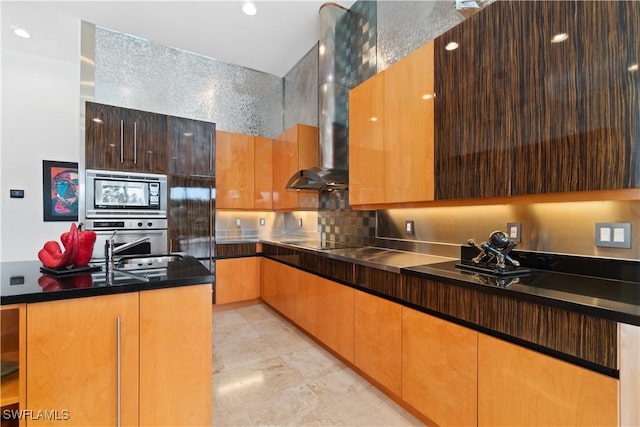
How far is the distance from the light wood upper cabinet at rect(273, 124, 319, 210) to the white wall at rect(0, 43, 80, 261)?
2.67m

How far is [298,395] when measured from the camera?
6.15ft

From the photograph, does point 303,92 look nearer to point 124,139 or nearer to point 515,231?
point 124,139

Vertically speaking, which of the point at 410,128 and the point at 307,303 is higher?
the point at 410,128

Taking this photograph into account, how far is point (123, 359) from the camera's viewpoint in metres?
1.17

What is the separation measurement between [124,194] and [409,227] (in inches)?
114

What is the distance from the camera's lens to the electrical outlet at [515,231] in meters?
1.66

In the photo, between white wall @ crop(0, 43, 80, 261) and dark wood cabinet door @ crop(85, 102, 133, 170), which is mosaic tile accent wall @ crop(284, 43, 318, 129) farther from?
white wall @ crop(0, 43, 80, 261)

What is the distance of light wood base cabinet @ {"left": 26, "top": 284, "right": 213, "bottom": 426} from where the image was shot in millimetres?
1046

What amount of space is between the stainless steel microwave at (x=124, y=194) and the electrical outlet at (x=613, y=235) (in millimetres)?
3601

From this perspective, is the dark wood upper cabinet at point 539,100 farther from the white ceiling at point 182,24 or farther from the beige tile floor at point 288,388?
the white ceiling at point 182,24

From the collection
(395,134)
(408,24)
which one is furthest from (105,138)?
(408,24)

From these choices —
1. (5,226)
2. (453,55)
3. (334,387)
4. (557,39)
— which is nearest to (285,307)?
(334,387)

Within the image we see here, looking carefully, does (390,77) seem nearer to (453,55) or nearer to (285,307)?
(453,55)

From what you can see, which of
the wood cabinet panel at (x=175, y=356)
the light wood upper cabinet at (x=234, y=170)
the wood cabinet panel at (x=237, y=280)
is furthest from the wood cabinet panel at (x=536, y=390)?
the light wood upper cabinet at (x=234, y=170)
